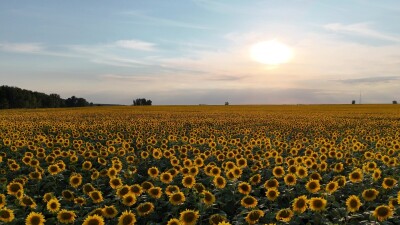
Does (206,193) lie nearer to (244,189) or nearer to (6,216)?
(244,189)

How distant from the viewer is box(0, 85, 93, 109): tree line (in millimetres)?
101125

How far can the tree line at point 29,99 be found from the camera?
332 feet

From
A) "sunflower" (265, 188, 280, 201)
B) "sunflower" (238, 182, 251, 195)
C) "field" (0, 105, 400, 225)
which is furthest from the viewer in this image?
"sunflower" (238, 182, 251, 195)

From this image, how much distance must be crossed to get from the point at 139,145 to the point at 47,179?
5.49 meters

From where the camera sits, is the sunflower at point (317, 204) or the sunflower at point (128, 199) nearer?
the sunflower at point (317, 204)

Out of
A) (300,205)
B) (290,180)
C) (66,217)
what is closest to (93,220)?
(66,217)

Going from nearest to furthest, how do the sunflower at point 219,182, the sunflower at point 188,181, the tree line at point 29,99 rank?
the sunflower at point 219,182 → the sunflower at point 188,181 → the tree line at point 29,99

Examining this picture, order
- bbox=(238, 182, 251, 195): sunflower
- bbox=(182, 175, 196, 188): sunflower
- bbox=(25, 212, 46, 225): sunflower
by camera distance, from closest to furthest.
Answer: bbox=(25, 212, 46, 225): sunflower < bbox=(238, 182, 251, 195): sunflower < bbox=(182, 175, 196, 188): sunflower

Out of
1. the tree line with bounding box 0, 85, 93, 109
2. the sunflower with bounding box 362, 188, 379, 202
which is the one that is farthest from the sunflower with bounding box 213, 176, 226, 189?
the tree line with bounding box 0, 85, 93, 109

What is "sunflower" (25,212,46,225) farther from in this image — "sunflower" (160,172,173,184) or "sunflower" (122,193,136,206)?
"sunflower" (160,172,173,184)

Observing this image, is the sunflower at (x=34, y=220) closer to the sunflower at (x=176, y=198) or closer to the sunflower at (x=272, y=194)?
the sunflower at (x=176, y=198)

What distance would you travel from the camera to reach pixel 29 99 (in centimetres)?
10631

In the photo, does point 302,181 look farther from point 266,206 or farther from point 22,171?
point 22,171

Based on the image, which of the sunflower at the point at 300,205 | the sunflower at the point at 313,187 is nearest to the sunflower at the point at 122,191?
the sunflower at the point at 300,205
